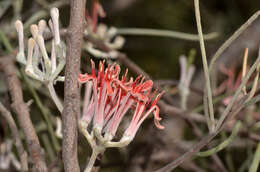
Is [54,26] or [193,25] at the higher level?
Result: [54,26]

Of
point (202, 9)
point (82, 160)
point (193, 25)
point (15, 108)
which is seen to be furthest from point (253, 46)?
point (15, 108)

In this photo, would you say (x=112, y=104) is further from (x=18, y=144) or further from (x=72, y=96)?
(x=18, y=144)

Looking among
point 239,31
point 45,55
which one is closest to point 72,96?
point 45,55

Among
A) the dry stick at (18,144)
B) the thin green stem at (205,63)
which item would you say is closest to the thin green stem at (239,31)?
the thin green stem at (205,63)

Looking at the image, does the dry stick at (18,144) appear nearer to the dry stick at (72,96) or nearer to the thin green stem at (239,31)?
the dry stick at (72,96)

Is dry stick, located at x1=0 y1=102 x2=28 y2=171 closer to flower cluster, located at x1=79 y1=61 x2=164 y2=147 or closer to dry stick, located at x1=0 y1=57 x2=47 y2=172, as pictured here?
dry stick, located at x1=0 y1=57 x2=47 y2=172

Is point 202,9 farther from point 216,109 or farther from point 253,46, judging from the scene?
point 216,109

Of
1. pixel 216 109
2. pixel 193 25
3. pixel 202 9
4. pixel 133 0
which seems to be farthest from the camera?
pixel 193 25
